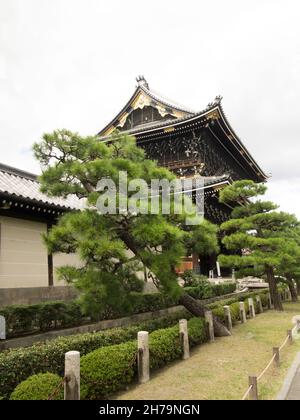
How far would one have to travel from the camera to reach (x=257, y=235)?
18.0 m

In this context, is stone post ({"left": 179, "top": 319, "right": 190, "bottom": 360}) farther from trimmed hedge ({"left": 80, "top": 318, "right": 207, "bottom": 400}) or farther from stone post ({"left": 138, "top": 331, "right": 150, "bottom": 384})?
stone post ({"left": 138, "top": 331, "right": 150, "bottom": 384})

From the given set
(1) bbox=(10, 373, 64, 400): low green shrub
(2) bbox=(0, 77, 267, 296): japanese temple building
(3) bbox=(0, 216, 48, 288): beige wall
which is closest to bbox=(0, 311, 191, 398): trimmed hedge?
(1) bbox=(10, 373, 64, 400): low green shrub

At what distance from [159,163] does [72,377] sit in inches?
864

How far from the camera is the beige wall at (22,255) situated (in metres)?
11.9

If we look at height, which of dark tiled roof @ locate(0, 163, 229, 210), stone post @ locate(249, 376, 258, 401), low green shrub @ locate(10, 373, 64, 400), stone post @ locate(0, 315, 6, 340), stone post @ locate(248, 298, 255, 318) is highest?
dark tiled roof @ locate(0, 163, 229, 210)

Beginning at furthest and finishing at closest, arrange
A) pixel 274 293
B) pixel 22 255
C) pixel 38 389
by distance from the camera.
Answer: pixel 274 293 < pixel 22 255 < pixel 38 389

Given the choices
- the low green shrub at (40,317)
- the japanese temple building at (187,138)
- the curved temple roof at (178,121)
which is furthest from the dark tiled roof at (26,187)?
the japanese temple building at (187,138)

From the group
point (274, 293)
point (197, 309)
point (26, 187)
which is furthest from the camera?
point (274, 293)

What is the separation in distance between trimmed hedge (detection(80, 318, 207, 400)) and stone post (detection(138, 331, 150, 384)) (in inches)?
4.6

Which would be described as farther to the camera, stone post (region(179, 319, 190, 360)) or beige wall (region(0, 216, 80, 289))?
beige wall (region(0, 216, 80, 289))

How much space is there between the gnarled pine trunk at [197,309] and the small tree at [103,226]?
2.31m

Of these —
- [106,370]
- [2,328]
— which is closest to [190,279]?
[2,328]

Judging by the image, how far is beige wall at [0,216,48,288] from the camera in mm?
11852

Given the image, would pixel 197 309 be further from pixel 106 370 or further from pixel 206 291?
pixel 206 291
